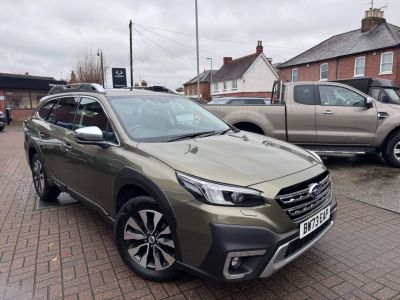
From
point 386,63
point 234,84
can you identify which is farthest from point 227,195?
point 234,84

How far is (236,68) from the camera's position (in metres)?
45.0

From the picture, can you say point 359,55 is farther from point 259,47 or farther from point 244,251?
point 244,251

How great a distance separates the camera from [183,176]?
8.12 feet

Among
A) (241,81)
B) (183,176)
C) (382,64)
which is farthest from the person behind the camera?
(241,81)

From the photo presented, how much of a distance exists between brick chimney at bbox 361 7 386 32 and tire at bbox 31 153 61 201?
2992cm

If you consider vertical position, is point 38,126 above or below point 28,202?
above

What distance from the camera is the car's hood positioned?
96.7 inches

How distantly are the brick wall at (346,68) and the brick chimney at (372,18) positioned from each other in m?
3.35

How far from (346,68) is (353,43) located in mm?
2464

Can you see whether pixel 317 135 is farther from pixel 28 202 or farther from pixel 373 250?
pixel 28 202

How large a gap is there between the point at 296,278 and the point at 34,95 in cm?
3144

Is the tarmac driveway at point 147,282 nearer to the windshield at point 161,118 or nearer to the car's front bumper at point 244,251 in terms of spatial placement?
the car's front bumper at point 244,251

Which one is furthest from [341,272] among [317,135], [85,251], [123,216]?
[317,135]

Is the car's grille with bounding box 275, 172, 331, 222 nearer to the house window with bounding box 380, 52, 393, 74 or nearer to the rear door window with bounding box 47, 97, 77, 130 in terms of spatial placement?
the rear door window with bounding box 47, 97, 77, 130
